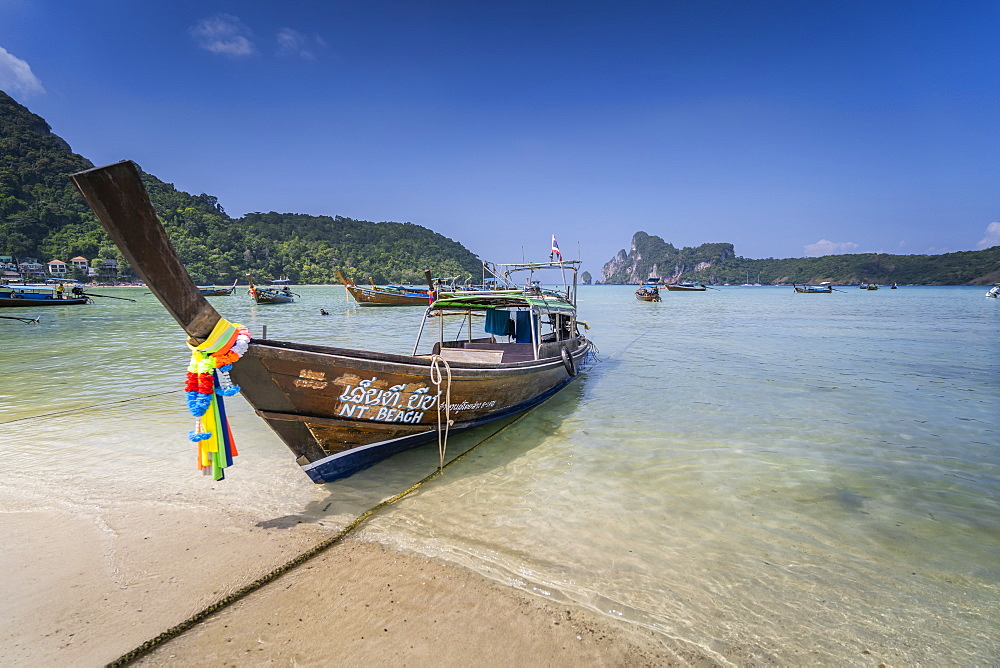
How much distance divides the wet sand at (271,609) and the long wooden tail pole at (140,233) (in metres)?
2.02

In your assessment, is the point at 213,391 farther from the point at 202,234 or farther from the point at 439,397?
the point at 202,234

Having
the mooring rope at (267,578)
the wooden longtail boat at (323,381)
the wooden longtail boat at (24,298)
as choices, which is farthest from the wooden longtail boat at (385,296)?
the mooring rope at (267,578)

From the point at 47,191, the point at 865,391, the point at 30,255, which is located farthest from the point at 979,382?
the point at 47,191

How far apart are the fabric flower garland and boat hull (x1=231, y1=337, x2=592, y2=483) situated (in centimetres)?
25

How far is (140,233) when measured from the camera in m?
3.39

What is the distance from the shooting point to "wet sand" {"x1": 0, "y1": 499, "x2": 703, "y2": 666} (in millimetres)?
2932

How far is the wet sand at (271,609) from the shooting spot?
293cm

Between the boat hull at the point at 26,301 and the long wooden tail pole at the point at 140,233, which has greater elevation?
the long wooden tail pole at the point at 140,233

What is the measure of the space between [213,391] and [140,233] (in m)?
1.39

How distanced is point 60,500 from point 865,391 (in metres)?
14.8

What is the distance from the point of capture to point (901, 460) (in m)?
6.54

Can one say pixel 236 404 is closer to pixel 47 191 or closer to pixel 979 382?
pixel 979 382

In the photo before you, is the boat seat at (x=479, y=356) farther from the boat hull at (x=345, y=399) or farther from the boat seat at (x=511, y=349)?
the boat hull at (x=345, y=399)

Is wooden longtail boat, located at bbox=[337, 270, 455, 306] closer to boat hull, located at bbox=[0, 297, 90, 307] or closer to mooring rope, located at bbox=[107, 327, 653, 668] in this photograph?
boat hull, located at bbox=[0, 297, 90, 307]
